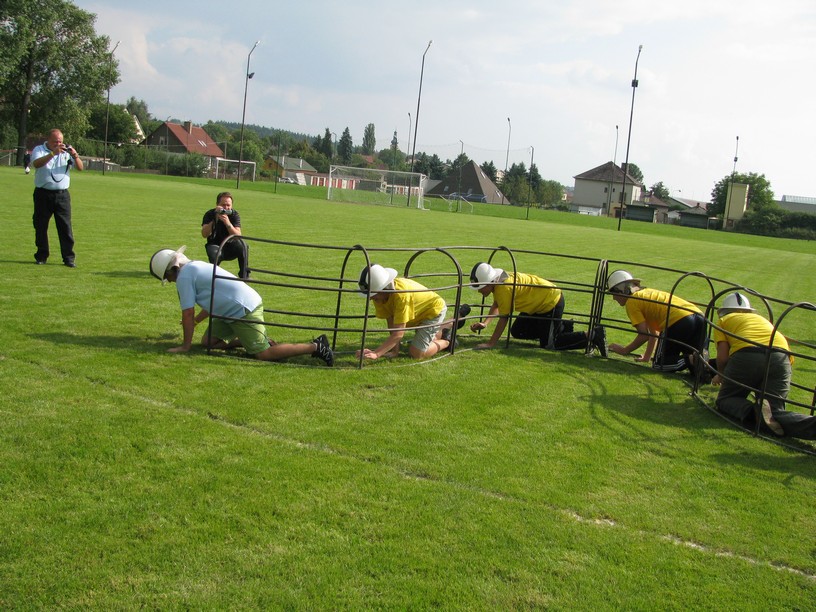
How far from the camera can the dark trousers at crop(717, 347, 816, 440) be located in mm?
7066

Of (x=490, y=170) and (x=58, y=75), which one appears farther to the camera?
(x=490, y=170)

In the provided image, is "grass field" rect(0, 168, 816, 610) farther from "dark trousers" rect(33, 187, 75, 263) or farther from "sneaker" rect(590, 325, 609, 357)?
"dark trousers" rect(33, 187, 75, 263)

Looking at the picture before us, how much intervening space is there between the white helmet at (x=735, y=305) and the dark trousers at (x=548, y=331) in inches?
82.9

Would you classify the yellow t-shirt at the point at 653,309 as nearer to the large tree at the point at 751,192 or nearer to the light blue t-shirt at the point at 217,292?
the light blue t-shirt at the point at 217,292

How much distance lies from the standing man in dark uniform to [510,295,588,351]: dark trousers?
7602mm

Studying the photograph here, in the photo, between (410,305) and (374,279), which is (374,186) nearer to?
(410,305)

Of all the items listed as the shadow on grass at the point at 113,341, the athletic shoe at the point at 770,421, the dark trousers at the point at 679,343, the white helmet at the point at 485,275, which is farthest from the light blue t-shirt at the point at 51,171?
the athletic shoe at the point at 770,421

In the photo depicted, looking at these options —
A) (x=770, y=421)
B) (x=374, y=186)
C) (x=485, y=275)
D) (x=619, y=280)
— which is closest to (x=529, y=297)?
(x=485, y=275)

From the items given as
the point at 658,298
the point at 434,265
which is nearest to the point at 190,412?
the point at 658,298

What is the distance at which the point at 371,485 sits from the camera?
16.0 ft

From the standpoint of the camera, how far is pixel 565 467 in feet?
18.2

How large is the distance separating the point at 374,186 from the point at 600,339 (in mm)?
48684

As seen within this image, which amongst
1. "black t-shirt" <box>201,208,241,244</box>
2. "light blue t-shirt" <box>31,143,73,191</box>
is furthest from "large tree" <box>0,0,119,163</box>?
"black t-shirt" <box>201,208,241,244</box>

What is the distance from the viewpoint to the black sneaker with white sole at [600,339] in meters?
9.53
